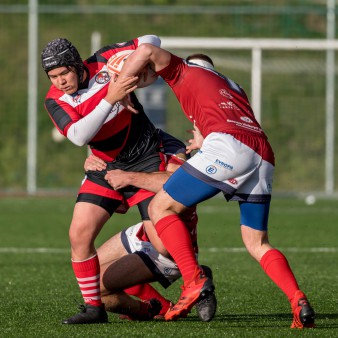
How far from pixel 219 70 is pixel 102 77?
13.1 metres

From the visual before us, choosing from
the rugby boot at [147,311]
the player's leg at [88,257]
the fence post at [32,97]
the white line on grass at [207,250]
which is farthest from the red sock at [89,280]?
the fence post at [32,97]

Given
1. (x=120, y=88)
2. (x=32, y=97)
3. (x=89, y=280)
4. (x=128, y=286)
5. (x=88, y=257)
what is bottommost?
(x=32, y=97)

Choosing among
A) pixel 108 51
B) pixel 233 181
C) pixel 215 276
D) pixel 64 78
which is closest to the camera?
pixel 233 181

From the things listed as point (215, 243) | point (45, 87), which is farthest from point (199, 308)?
point (45, 87)

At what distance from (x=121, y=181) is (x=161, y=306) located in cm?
94

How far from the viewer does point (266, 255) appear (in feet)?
21.7

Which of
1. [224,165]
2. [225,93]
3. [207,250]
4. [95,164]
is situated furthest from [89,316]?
[207,250]

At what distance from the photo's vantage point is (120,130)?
7.49 m

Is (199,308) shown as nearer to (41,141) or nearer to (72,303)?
(72,303)

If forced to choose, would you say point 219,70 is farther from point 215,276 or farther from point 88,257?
point 88,257

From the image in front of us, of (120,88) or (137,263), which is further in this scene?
(137,263)

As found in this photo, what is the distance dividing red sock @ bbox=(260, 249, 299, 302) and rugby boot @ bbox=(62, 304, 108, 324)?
3.87 ft

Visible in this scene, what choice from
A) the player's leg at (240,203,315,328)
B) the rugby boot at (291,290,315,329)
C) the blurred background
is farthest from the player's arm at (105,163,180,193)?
the blurred background

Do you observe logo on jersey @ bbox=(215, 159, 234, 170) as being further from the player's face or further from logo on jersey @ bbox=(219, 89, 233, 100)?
the player's face
